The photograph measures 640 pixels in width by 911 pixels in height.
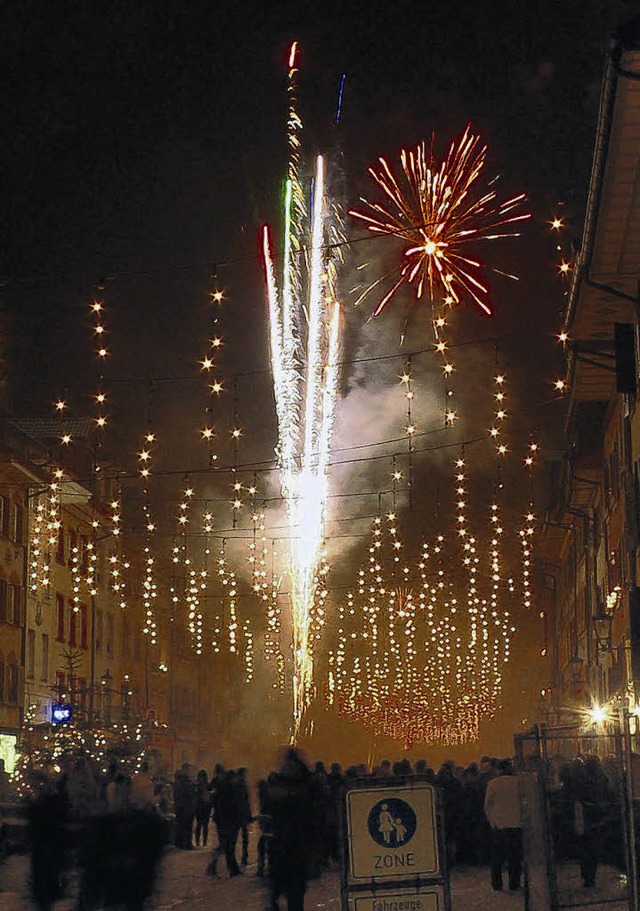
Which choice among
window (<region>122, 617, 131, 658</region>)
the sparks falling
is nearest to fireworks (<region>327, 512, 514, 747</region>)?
window (<region>122, 617, 131, 658</region>)

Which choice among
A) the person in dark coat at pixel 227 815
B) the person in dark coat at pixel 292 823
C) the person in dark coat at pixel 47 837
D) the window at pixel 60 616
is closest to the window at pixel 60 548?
the window at pixel 60 616

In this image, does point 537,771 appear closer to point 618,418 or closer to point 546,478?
point 618,418

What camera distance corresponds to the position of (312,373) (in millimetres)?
26969

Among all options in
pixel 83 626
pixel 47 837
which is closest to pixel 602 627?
pixel 47 837

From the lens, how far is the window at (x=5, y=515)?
47688mm

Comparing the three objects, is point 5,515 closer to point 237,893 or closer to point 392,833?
point 237,893

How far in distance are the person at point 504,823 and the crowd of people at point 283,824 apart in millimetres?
13

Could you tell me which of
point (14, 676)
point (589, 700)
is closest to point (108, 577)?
point (14, 676)

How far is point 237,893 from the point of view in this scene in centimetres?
1855

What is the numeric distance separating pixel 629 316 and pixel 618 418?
661 cm

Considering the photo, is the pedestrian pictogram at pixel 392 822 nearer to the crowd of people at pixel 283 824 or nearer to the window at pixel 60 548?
the crowd of people at pixel 283 824

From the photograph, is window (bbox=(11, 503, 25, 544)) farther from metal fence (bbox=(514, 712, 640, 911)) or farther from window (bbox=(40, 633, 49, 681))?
metal fence (bbox=(514, 712, 640, 911))

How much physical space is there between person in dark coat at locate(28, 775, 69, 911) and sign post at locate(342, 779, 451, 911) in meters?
4.99

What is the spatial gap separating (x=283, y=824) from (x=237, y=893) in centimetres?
365
